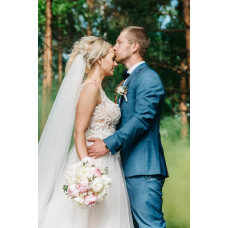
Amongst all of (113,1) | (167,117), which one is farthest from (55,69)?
(167,117)

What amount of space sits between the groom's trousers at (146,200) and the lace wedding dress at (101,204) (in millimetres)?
90

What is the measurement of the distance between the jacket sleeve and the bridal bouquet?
0.93 feet

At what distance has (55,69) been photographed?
5.61m

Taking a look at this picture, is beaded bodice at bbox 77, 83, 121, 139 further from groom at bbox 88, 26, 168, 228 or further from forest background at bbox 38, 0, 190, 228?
forest background at bbox 38, 0, 190, 228

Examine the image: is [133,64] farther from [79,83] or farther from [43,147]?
[43,147]

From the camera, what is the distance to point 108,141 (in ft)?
9.20

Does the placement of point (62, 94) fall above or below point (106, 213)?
above

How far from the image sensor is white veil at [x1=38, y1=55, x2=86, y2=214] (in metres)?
3.01

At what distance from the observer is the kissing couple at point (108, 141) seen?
9.21 feet

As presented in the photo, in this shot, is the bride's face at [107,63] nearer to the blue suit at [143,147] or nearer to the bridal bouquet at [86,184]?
the blue suit at [143,147]

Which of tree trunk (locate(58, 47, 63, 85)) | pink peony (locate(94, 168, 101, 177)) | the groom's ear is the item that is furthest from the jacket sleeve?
tree trunk (locate(58, 47, 63, 85))

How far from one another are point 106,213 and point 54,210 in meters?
0.39

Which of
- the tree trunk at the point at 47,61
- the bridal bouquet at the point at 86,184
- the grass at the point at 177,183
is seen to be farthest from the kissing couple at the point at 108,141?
the tree trunk at the point at 47,61

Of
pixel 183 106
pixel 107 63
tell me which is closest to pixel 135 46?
pixel 107 63
